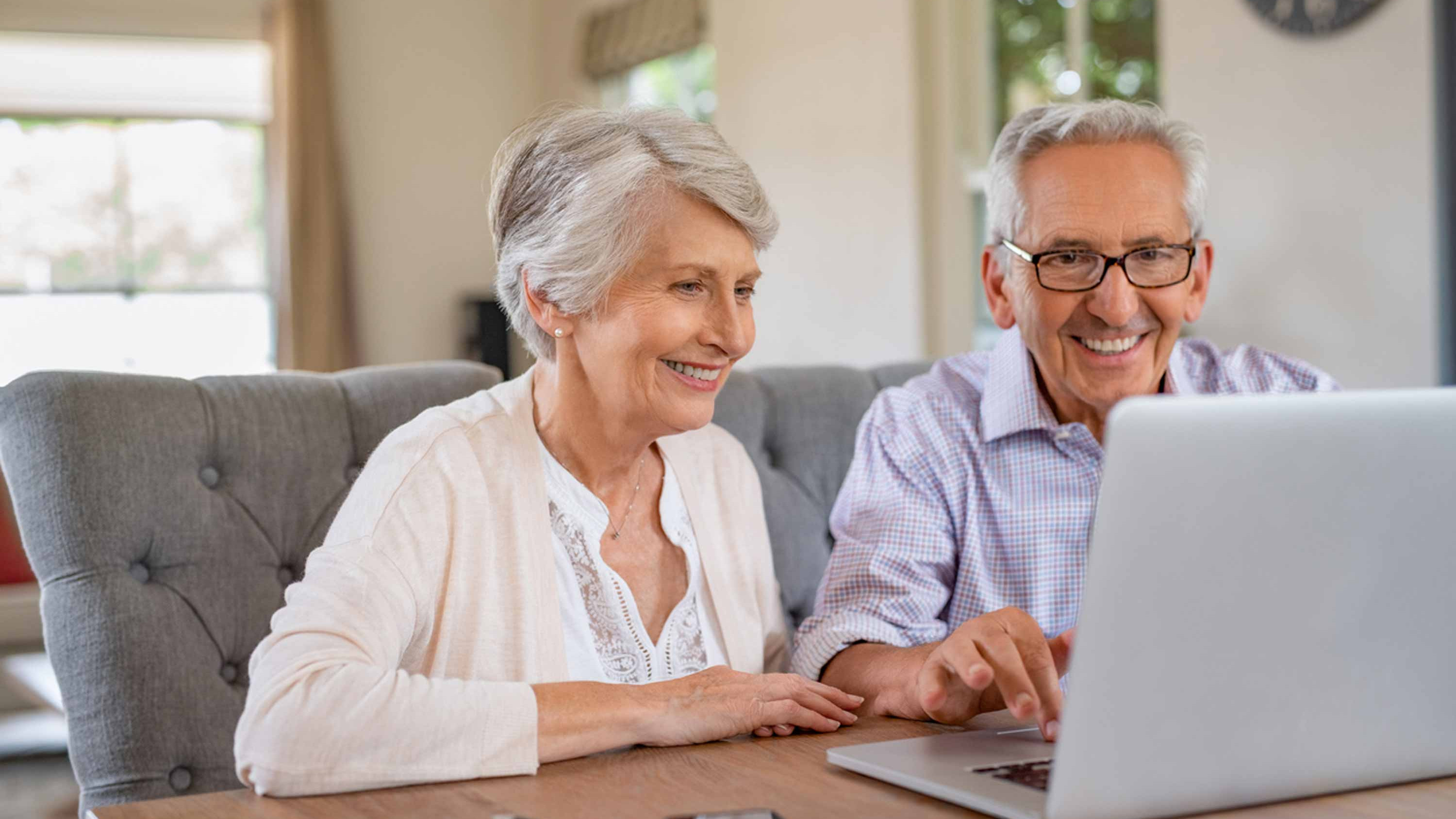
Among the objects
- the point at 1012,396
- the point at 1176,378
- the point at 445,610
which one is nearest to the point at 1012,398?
the point at 1012,396

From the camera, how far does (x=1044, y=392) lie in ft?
5.71

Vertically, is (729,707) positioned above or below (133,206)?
below

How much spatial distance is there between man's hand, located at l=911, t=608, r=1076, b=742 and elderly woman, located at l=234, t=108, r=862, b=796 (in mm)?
108

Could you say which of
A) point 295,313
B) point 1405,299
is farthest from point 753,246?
point 295,313

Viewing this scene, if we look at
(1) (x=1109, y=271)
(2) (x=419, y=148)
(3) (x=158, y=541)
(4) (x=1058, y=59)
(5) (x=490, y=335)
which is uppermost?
(2) (x=419, y=148)

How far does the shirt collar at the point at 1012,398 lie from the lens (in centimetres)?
168

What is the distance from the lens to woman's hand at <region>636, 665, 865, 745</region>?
116cm

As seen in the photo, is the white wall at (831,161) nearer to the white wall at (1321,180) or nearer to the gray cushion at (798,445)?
the white wall at (1321,180)

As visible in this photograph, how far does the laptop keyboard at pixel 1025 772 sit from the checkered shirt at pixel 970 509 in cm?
55

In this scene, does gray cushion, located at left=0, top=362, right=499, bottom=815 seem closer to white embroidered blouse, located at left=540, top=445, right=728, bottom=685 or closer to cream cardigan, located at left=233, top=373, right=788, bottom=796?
cream cardigan, located at left=233, top=373, right=788, bottom=796

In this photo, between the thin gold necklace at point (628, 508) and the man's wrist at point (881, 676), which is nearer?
the man's wrist at point (881, 676)

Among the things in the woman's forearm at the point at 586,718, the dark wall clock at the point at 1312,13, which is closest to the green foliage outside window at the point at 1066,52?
the dark wall clock at the point at 1312,13

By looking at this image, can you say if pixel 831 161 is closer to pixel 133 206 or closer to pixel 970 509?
pixel 133 206

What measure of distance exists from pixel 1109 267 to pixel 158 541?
1.14m
